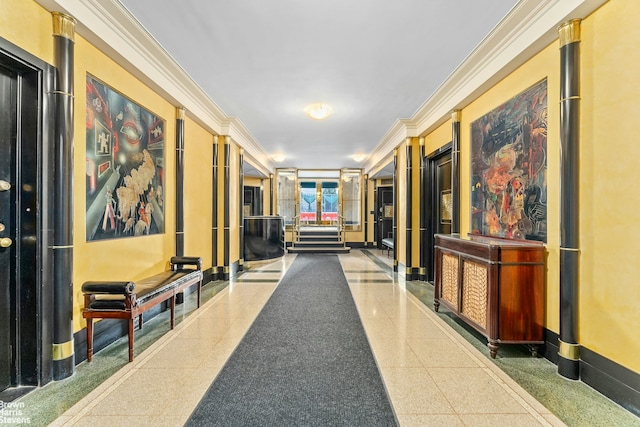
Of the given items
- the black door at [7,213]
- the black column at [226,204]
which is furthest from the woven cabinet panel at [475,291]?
the black column at [226,204]

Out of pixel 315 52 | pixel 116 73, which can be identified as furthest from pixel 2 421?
pixel 315 52

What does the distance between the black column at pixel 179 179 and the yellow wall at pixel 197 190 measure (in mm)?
304

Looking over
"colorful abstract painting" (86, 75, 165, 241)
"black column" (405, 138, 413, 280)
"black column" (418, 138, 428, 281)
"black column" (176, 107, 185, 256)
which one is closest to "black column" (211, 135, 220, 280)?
"black column" (176, 107, 185, 256)

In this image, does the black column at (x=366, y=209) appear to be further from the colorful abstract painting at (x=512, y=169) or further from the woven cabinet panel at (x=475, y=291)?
the woven cabinet panel at (x=475, y=291)

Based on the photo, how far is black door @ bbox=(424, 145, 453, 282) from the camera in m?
5.06

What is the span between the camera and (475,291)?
2959 mm

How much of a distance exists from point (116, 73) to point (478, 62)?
13.0ft

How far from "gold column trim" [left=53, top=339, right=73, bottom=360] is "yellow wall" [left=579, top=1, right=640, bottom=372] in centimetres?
402

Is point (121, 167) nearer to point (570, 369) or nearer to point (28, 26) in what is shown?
point (28, 26)

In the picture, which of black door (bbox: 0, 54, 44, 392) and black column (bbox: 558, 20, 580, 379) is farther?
black column (bbox: 558, 20, 580, 379)

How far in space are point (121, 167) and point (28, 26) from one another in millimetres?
1307

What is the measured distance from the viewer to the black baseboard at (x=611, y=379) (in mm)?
1880

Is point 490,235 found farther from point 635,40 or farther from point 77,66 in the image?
point 77,66

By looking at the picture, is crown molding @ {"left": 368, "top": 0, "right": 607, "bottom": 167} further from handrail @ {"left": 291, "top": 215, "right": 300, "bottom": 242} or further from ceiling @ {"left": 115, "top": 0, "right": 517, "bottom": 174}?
handrail @ {"left": 291, "top": 215, "right": 300, "bottom": 242}
